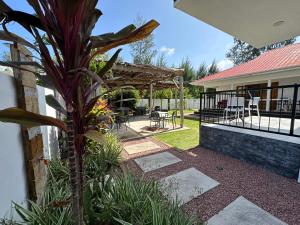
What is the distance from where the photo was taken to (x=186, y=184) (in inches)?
125

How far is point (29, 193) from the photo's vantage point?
1.89 metres

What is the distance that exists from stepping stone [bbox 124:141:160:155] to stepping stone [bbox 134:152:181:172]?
0.62 metres

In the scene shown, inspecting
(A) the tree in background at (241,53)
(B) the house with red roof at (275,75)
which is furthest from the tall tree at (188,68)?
(B) the house with red roof at (275,75)

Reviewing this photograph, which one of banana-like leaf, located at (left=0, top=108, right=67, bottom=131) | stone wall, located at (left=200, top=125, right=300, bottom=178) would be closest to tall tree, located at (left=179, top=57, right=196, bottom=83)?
stone wall, located at (left=200, top=125, right=300, bottom=178)

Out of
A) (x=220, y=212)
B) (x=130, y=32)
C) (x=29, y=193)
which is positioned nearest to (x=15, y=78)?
(x=29, y=193)

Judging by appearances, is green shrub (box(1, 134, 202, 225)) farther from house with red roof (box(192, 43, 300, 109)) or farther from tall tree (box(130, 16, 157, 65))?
tall tree (box(130, 16, 157, 65))

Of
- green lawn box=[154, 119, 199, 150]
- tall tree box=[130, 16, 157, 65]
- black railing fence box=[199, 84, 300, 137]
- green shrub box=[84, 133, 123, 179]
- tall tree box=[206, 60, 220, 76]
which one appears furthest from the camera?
tall tree box=[206, 60, 220, 76]

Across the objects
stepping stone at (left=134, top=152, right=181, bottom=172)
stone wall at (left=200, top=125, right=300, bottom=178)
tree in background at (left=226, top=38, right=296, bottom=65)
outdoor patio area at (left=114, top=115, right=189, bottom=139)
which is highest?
tree in background at (left=226, top=38, right=296, bottom=65)

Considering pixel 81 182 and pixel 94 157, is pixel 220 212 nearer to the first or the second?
pixel 81 182

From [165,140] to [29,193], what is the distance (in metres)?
4.85

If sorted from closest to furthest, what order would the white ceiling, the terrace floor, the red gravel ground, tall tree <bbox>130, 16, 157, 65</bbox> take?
1. the red gravel ground
2. the white ceiling
3. the terrace floor
4. tall tree <bbox>130, 16, 157, 65</bbox>

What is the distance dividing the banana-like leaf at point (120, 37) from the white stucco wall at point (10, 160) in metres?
1.06

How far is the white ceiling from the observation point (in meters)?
3.01

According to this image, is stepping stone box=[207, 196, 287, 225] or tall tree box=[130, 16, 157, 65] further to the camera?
tall tree box=[130, 16, 157, 65]
